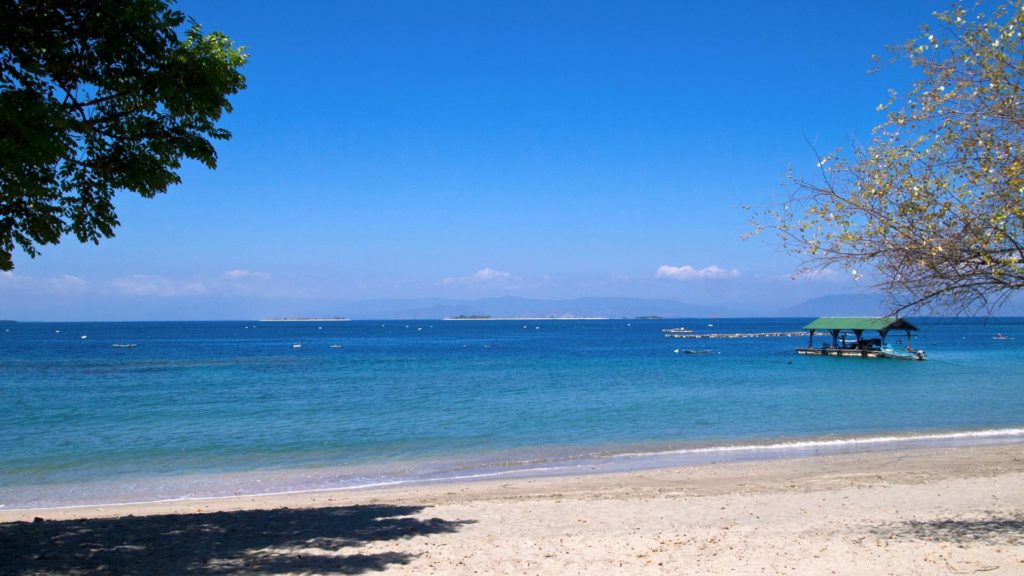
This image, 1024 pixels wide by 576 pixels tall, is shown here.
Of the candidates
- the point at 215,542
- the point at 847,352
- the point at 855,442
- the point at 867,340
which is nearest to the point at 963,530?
the point at 215,542

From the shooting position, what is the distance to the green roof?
5770 cm

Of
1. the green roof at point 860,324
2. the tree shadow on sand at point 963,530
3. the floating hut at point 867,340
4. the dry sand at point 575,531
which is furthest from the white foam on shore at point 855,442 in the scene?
the floating hut at point 867,340

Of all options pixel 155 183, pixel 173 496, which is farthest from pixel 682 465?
pixel 155 183

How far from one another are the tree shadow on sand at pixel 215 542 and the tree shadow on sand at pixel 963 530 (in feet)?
20.1

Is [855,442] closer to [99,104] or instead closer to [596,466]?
[596,466]

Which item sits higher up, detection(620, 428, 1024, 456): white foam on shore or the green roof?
the green roof

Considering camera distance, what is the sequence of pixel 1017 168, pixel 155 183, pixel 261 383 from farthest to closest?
1. pixel 261 383
2. pixel 155 183
3. pixel 1017 168

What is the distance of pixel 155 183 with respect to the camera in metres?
8.91

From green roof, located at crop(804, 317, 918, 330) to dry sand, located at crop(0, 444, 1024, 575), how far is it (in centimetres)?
4687

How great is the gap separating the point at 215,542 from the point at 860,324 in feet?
206

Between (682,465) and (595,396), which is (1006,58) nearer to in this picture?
(682,465)

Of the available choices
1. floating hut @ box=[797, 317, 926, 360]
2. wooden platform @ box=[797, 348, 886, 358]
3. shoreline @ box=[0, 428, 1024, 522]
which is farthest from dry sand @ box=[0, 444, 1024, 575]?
wooden platform @ box=[797, 348, 886, 358]

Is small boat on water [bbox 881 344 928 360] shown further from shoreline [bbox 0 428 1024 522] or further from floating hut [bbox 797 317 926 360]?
shoreline [bbox 0 428 1024 522]

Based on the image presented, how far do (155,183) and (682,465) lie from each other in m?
13.2
